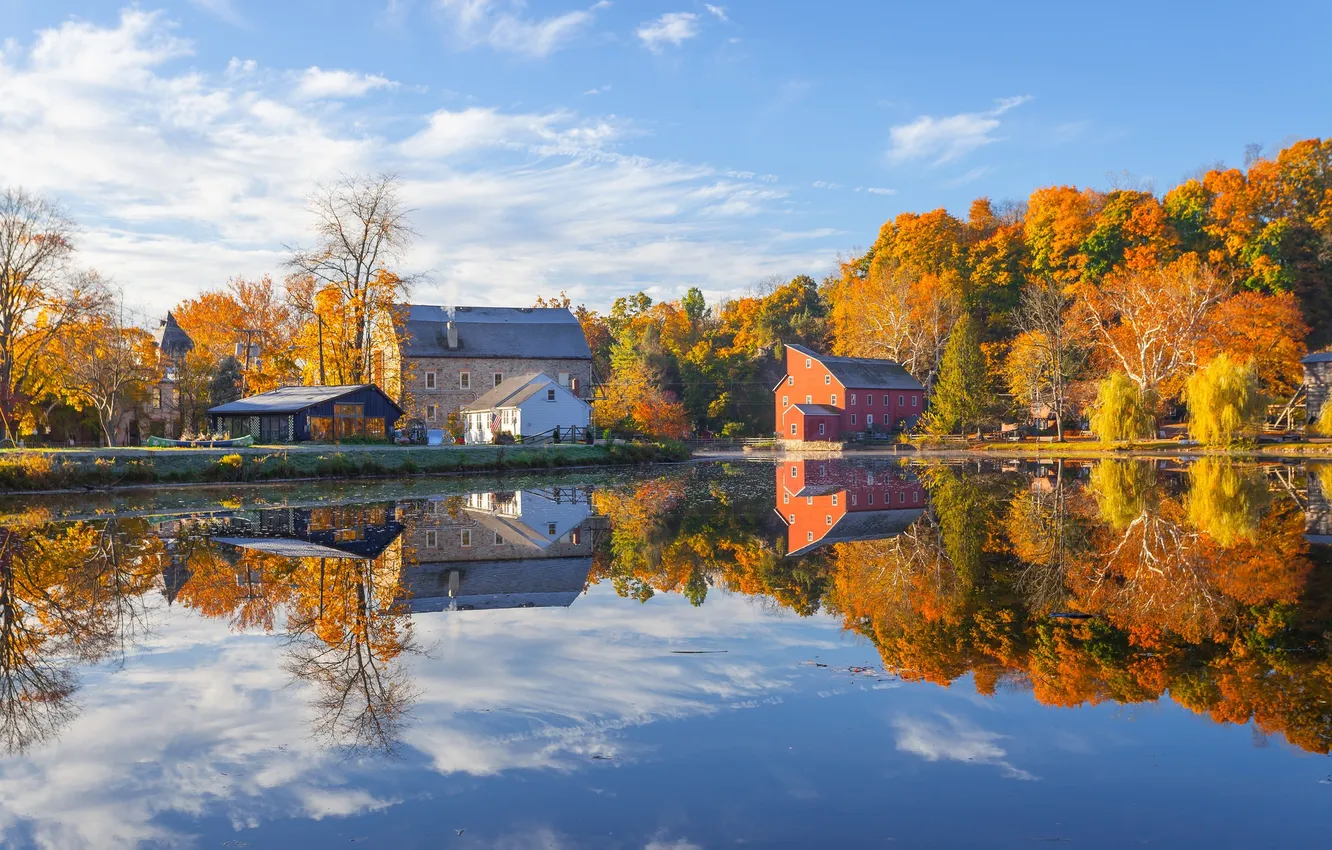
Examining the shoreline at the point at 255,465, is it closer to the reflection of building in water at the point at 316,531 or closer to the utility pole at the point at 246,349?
the reflection of building in water at the point at 316,531

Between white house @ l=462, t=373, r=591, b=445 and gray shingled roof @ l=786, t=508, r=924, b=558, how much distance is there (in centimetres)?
2936

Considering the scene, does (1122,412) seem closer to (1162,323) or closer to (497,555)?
(1162,323)

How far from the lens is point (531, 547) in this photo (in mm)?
16250

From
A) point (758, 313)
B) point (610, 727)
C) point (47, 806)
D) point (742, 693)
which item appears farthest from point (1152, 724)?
point (758, 313)

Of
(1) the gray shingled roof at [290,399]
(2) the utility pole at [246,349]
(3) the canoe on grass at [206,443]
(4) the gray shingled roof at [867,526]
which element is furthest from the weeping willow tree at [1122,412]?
(2) the utility pole at [246,349]

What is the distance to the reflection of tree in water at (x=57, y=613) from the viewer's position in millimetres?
7340

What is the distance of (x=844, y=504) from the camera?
22938 millimetres

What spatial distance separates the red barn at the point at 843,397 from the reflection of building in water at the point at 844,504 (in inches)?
1098

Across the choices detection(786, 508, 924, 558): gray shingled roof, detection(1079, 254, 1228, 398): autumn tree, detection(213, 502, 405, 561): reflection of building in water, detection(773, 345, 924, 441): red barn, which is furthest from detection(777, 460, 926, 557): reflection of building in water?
detection(773, 345, 924, 441): red barn

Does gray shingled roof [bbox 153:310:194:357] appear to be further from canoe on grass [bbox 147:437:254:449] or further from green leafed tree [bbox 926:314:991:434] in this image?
green leafed tree [bbox 926:314:991:434]

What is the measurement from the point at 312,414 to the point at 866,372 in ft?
135

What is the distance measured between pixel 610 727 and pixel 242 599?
6765 millimetres

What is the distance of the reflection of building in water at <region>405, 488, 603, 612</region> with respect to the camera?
11883 millimetres

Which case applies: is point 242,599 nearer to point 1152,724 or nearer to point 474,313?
point 1152,724
